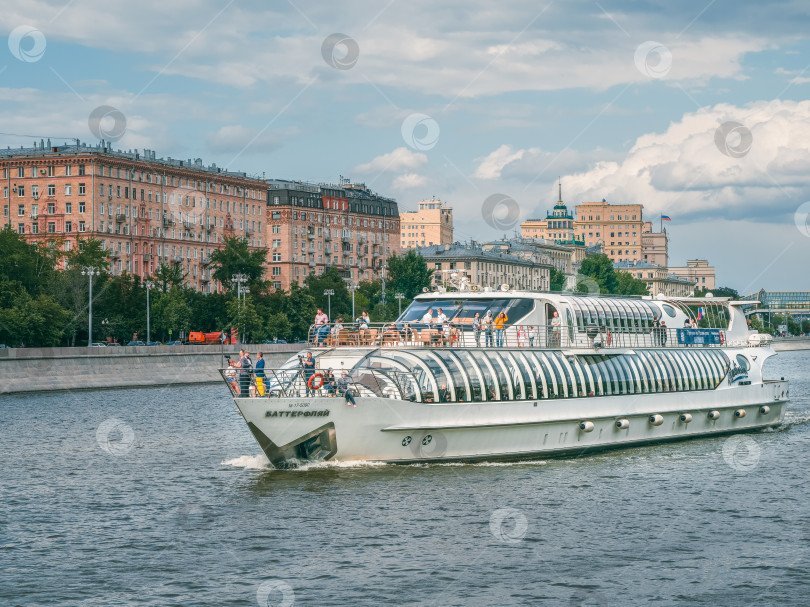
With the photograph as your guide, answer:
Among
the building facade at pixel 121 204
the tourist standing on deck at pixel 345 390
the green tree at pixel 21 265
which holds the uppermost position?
the building facade at pixel 121 204

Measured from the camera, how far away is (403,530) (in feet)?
87.4

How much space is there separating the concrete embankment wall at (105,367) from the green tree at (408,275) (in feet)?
235

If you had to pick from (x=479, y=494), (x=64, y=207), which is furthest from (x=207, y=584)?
(x=64, y=207)

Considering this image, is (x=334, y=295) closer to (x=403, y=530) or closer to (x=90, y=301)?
(x=90, y=301)

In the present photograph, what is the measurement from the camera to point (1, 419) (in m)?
54.0

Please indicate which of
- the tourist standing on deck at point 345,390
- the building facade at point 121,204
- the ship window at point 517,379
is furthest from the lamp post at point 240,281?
the tourist standing on deck at point 345,390

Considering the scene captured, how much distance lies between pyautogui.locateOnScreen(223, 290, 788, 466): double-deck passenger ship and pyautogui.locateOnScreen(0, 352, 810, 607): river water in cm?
89

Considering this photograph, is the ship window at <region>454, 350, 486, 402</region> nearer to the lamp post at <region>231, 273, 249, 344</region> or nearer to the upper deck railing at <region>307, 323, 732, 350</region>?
the upper deck railing at <region>307, 323, 732, 350</region>

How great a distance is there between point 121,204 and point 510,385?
344 feet

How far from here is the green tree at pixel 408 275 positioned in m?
166

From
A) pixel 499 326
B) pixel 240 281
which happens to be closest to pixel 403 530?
pixel 499 326

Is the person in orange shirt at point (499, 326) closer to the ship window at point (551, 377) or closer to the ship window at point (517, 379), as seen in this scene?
the ship window at point (551, 377)

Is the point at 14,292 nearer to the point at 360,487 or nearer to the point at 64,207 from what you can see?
the point at 64,207

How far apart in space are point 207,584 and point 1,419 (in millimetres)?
34434
